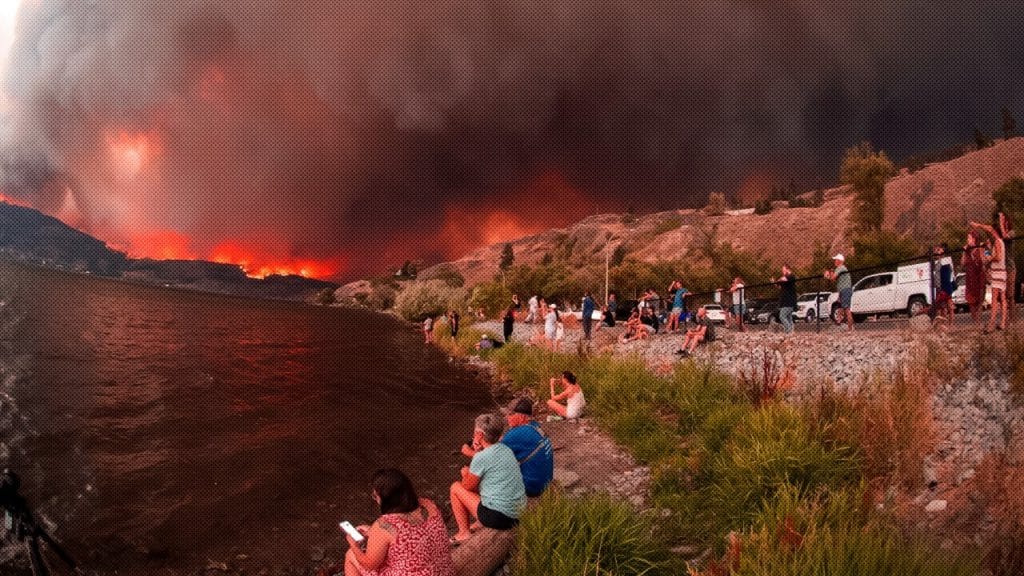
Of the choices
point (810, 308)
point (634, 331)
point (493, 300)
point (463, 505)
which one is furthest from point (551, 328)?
point (493, 300)

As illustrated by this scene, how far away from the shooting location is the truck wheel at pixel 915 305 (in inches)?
819

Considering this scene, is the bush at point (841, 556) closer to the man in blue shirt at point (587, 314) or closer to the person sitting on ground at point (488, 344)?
the man in blue shirt at point (587, 314)

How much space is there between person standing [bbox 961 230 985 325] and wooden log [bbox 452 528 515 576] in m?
11.7

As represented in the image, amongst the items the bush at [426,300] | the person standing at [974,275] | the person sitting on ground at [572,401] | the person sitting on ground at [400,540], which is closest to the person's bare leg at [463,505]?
the person sitting on ground at [400,540]

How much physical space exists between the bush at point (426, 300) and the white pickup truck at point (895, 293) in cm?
5476

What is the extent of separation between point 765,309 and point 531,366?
80.0 feet

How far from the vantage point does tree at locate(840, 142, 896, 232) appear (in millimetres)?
62500

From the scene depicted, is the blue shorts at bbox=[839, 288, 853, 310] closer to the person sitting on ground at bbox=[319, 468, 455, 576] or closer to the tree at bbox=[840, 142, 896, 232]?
the person sitting on ground at bbox=[319, 468, 455, 576]

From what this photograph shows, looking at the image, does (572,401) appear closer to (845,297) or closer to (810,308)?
(845,297)

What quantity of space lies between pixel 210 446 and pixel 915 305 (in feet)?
84.0

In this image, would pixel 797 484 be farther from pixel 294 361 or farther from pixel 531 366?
pixel 294 361

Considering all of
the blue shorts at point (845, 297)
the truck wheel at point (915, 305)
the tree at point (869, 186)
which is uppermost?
the tree at point (869, 186)

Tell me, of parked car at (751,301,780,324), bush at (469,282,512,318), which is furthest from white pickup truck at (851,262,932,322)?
bush at (469,282,512,318)

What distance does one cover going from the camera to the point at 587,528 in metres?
5.19
